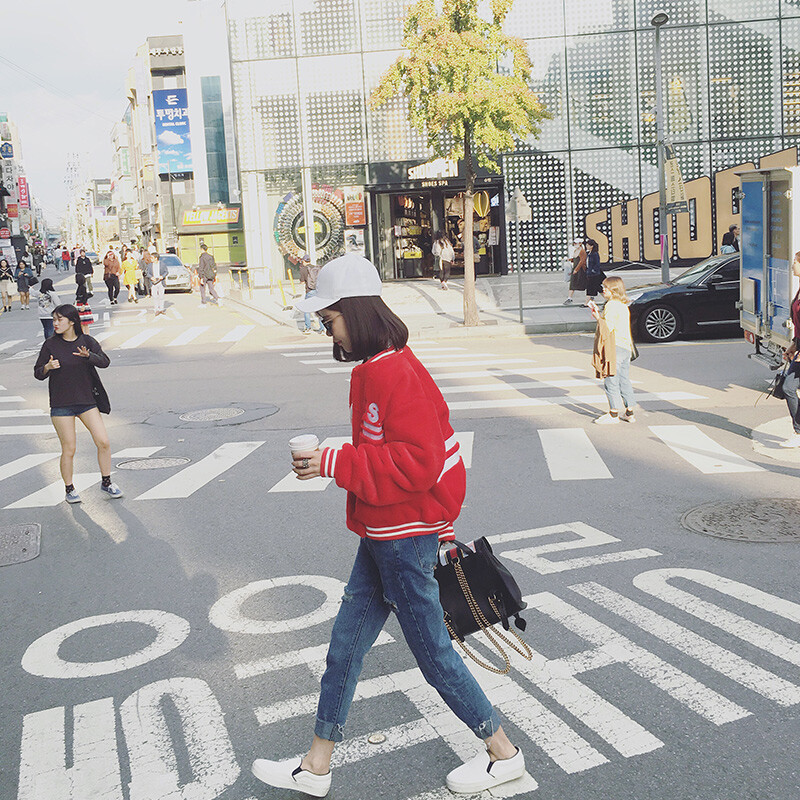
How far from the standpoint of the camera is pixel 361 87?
112 feet

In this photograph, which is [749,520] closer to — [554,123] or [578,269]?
[578,269]

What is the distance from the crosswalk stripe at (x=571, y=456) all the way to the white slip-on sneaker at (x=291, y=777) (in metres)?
5.27

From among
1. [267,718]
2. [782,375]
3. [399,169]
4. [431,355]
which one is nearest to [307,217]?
[399,169]

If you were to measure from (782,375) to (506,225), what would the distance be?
2506 centimetres

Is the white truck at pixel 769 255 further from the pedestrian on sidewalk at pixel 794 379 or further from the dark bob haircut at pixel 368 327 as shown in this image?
the dark bob haircut at pixel 368 327

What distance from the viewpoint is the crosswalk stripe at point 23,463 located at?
10008mm

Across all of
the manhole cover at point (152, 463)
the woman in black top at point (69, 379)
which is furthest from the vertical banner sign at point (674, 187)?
the woman in black top at point (69, 379)

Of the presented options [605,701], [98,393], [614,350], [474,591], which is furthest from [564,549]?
[614,350]

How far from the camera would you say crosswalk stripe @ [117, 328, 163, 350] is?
71.5 ft

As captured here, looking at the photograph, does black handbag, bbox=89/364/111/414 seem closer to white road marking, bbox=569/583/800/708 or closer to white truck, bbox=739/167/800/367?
white road marking, bbox=569/583/800/708

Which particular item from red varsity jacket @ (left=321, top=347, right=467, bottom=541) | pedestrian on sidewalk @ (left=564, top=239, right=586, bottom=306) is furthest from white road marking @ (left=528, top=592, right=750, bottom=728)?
pedestrian on sidewalk @ (left=564, top=239, right=586, bottom=306)

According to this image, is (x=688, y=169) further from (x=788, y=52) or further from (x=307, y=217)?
(x=307, y=217)

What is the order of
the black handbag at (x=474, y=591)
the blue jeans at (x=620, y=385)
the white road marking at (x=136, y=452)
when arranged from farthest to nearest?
1. the blue jeans at (x=620, y=385)
2. the white road marking at (x=136, y=452)
3. the black handbag at (x=474, y=591)

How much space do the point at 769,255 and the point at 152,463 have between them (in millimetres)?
7723
